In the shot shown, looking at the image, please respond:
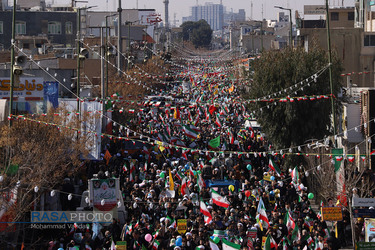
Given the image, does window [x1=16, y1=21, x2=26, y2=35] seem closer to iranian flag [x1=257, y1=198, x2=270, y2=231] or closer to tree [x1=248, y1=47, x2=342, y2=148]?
tree [x1=248, y1=47, x2=342, y2=148]

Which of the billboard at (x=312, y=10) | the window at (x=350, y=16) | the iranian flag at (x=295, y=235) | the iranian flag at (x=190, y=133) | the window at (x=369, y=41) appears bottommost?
the iranian flag at (x=295, y=235)

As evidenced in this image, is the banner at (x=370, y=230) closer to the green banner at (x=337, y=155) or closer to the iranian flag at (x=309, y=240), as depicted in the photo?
the iranian flag at (x=309, y=240)

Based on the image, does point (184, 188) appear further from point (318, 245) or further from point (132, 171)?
point (318, 245)

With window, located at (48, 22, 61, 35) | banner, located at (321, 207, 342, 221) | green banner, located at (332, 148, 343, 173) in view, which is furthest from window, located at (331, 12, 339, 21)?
banner, located at (321, 207, 342, 221)

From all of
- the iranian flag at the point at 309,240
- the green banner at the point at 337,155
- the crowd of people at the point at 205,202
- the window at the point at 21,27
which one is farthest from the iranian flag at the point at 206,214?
the window at the point at 21,27

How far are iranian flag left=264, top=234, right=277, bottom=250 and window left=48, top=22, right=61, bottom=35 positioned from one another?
6156 centimetres

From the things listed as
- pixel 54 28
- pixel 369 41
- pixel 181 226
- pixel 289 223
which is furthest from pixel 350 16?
pixel 181 226

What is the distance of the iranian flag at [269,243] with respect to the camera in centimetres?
1670

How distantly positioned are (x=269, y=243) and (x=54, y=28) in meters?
62.3

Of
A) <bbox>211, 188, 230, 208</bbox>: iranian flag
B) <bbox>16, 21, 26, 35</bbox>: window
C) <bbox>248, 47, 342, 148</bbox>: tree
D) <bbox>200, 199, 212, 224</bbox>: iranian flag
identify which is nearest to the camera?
<bbox>200, 199, 212, 224</bbox>: iranian flag

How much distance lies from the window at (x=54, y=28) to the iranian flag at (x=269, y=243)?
6156 cm

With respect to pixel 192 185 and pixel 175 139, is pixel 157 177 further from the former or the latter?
pixel 175 139

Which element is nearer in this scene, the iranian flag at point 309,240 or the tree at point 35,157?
the iranian flag at point 309,240

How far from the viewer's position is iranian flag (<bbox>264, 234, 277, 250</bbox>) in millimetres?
16703
